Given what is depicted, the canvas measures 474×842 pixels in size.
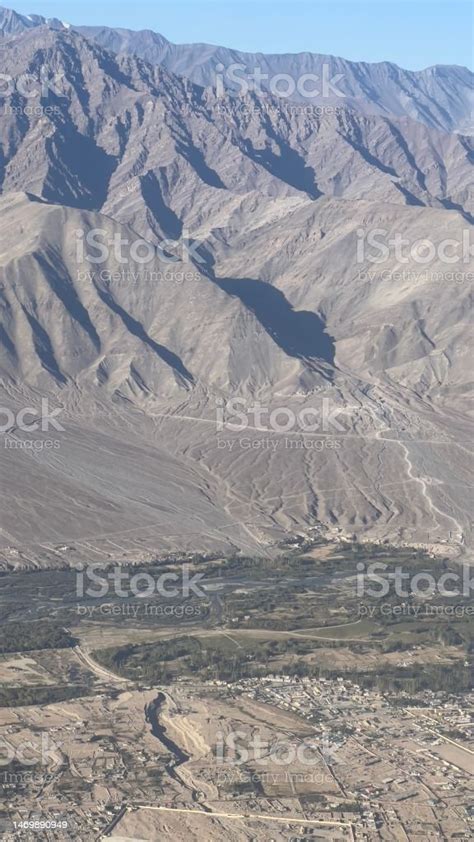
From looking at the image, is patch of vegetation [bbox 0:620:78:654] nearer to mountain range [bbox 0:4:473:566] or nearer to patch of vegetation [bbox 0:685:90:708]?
patch of vegetation [bbox 0:685:90:708]

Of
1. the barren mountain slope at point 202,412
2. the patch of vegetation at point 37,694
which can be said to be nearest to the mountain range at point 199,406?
the barren mountain slope at point 202,412

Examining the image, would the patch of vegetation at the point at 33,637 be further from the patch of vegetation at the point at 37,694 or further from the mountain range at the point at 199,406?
the mountain range at the point at 199,406

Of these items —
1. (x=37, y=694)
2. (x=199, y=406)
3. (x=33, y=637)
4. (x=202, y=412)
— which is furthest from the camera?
(x=199, y=406)

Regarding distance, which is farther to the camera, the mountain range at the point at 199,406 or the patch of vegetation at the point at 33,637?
the mountain range at the point at 199,406

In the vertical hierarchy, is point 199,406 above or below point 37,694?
above

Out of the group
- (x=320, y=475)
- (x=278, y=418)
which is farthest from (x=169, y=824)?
(x=278, y=418)

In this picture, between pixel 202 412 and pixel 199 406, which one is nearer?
pixel 202 412

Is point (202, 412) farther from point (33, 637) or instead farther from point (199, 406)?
point (33, 637)

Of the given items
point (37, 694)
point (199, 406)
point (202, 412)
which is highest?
point (199, 406)

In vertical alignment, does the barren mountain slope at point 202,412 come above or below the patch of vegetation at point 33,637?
above

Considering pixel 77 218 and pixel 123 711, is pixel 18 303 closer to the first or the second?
pixel 77 218

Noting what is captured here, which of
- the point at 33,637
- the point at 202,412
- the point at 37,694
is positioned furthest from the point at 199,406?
the point at 37,694

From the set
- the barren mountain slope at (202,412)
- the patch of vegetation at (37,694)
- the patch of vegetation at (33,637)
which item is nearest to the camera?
the patch of vegetation at (37,694)
